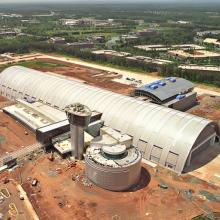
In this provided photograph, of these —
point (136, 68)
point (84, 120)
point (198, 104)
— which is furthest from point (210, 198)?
point (136, 68)

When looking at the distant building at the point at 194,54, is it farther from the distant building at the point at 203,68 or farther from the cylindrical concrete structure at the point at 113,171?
the cylindrical concrete structure at the point at 113,171

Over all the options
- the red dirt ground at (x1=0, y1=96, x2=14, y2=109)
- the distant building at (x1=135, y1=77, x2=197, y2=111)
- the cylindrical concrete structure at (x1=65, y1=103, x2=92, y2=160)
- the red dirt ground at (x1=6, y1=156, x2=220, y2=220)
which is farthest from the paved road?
the distant building at (x1=135, y1=77, x2=197, y2=111)

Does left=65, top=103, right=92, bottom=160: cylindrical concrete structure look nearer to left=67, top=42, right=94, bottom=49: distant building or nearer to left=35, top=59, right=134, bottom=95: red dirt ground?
left=35, top=59, right=134, bottom=95: red dirt ground

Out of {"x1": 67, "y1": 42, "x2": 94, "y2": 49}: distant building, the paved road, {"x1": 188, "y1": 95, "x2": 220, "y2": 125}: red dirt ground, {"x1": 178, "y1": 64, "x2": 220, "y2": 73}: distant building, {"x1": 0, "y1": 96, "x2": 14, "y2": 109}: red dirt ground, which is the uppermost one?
{"x1": 67, "y1": 42, "x2": 94, "y2": 49}: distant building

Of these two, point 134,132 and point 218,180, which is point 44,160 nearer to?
point 134,132

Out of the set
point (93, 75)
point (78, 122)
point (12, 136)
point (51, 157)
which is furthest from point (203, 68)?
point (51, 157)

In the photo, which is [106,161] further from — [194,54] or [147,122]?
[194,54]
